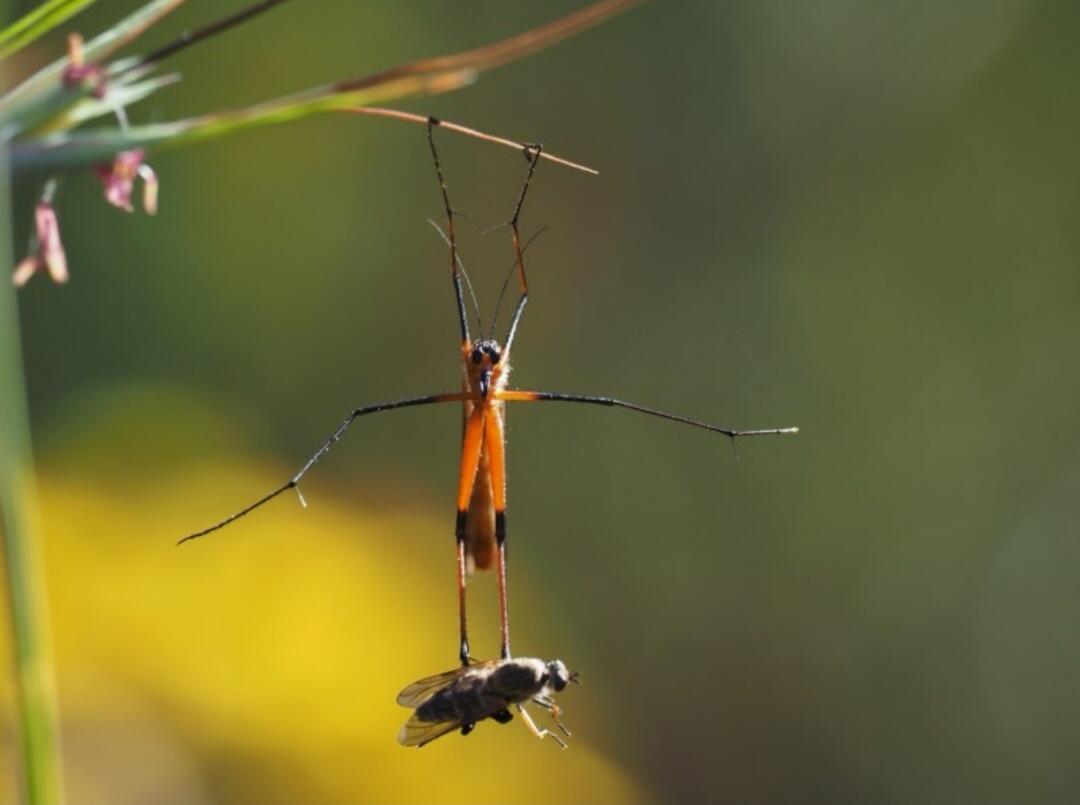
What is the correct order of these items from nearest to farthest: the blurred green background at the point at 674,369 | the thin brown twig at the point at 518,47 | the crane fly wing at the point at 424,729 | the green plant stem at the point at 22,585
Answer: the green plant stem at the point at 22,585 → the thin brown twig at the point at 518,47 → the crane fly wing at the point at 424,729 → the blurred green background at the point at 674,369

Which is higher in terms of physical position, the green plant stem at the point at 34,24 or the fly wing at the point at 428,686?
the green plant stem at the point at 34,24

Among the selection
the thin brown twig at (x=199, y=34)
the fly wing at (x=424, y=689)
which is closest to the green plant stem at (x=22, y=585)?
the thin brown twig at (x=199, y=34)

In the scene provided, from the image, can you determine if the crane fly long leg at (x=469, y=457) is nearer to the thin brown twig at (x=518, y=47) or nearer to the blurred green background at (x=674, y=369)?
the thin brown twig at (x=518, y=47)

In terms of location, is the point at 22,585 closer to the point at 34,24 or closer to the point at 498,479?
the point at 34,24

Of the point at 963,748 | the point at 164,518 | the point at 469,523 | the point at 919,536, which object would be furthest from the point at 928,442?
the point at 469,523

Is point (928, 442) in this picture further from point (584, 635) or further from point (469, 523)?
point (469, 523)

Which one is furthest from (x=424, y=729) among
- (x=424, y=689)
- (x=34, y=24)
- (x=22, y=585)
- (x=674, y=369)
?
(x=674, y=369)

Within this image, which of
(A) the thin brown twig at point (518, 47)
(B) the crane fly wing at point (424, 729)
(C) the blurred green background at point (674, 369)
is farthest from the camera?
Result: (C) the blurred green background at point (674, 369)
